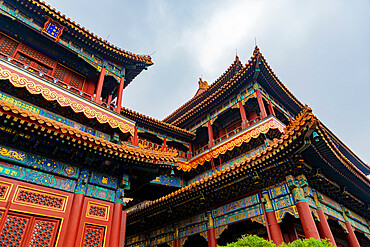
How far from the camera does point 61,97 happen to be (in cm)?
789

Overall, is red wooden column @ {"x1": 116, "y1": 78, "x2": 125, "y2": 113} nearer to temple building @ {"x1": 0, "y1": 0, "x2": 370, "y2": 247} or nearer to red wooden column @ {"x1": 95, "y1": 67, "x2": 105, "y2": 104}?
temple building @ {"x1": 0, "y1": 0, "x2": 370, "y2": 247}

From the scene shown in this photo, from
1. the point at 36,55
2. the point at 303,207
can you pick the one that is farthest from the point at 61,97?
the point at 303,207

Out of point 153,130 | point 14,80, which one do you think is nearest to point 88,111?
point 14,80

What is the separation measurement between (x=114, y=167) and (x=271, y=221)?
219 inches

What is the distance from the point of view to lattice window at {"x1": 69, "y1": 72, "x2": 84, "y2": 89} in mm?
9823

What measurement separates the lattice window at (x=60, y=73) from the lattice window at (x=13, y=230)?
576cm

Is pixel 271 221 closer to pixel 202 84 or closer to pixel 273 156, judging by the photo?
pixel 273 156

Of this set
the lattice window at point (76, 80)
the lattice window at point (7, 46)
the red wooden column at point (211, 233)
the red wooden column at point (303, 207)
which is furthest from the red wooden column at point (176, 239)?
the lattice window at point (7, 46)

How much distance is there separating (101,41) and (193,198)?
26.2 ft

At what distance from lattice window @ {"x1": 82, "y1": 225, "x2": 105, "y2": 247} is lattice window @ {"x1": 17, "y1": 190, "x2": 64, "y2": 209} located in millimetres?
1025

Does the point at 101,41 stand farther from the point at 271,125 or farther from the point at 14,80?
the point at 271,125

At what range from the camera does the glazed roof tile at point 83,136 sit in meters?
5.43

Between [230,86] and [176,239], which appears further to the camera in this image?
[230,86]

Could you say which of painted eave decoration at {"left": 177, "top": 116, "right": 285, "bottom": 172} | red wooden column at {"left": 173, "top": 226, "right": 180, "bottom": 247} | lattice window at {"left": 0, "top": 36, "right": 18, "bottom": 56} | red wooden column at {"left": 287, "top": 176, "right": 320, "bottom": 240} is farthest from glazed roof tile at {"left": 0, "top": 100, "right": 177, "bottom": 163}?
painted eave decoration at {"left": 177, "top": 116, "right": 285, "bottom": 172}
